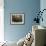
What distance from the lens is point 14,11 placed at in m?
5.64

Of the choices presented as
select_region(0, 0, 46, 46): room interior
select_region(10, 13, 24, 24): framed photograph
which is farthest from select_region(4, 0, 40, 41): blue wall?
select_region(10, 13, 24, 24): framed photograph

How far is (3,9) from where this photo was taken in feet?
18.4

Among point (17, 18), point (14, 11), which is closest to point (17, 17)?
point (17, 18)

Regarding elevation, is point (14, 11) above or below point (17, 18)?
above

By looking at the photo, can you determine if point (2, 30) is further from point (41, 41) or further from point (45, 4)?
point (41, 41)

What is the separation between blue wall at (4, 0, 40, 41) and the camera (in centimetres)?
562

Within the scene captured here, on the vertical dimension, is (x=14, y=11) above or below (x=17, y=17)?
above

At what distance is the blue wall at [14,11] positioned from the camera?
221 inches

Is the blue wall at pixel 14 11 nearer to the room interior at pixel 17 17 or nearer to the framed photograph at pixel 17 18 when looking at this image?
the room interior at pixel 17 17

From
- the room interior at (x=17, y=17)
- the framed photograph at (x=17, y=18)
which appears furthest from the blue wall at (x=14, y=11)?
the framed photograph at (x=17, y=18)

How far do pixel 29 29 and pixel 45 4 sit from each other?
1.40 metres

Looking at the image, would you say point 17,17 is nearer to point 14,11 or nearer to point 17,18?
point 17,18

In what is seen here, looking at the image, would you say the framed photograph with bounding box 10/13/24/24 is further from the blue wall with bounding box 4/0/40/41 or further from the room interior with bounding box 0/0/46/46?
the blue wall with bounding box 4/0/40/41

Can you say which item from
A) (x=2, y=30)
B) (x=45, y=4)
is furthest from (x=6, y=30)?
(x=45, y=4)
